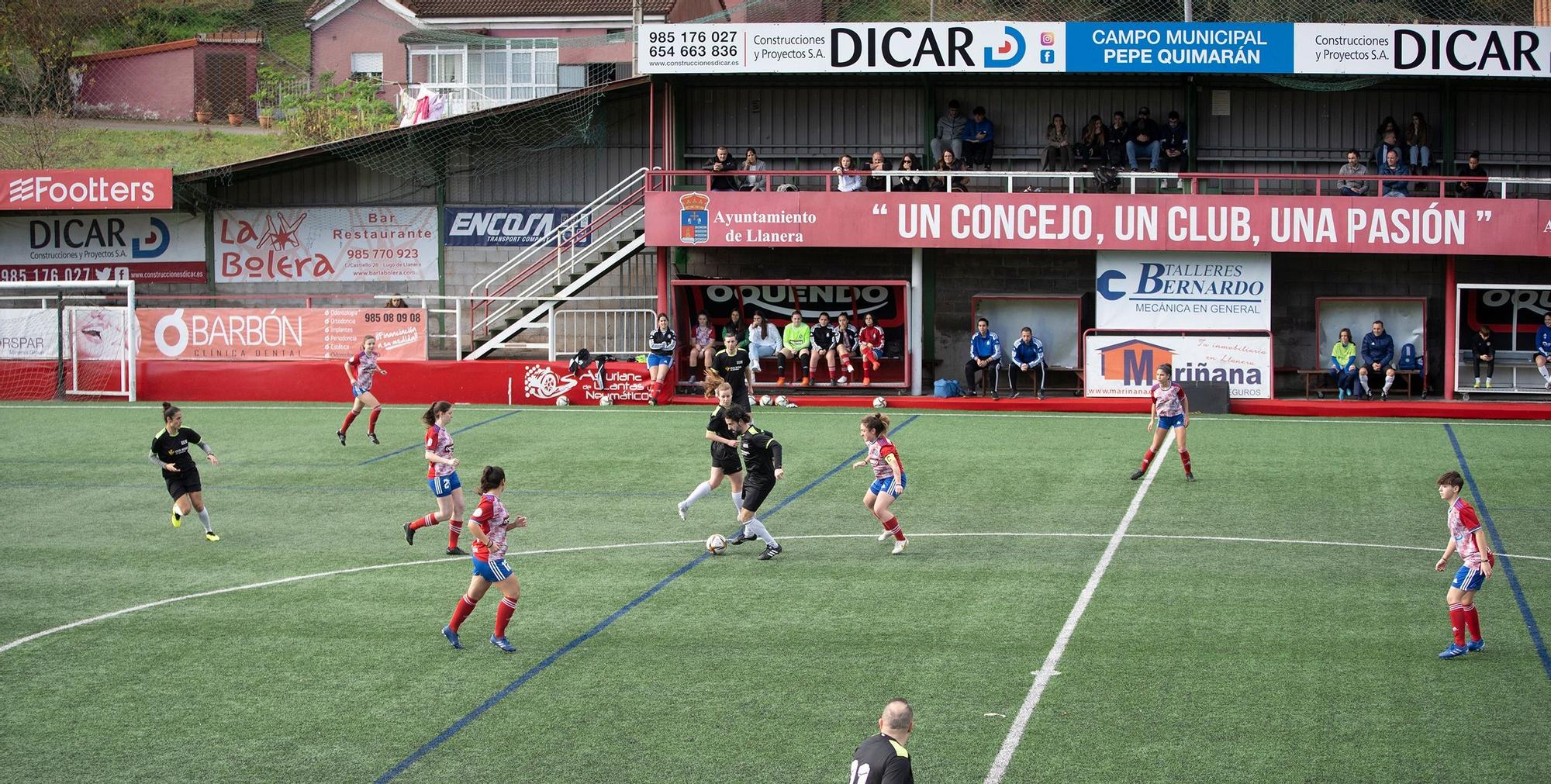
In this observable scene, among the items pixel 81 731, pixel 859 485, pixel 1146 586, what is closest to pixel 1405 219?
pixel 859 485

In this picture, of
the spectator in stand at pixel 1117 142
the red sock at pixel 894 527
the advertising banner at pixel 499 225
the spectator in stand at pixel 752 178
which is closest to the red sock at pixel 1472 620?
the red sock at pixel 894 527

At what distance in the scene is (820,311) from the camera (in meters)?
33.7

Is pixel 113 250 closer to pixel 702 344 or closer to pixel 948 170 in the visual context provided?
pixel 702 344

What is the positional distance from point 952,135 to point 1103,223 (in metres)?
4.89

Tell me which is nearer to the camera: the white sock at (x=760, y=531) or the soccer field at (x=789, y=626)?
the soccer field at (x=789, y=626)

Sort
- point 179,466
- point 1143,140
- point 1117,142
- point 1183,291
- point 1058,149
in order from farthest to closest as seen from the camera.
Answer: point 1143,140, point 1117,142, point 1058,149, point 1183,291, point 179,466

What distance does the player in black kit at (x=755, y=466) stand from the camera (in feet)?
52.9

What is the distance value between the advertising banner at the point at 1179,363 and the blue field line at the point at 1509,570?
6211 mm

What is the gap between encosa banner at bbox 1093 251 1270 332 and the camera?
102 feet

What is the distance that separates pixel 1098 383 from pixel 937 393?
3357 millimetres

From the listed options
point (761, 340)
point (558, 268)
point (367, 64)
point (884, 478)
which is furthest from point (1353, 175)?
point (367, 64)

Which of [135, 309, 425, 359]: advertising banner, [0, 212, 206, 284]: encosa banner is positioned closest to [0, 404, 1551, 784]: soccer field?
[135, 309, 425, 359]: advertising banner

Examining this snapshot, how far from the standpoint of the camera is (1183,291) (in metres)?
31.3

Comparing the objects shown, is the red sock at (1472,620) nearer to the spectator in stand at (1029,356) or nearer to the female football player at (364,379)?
the female football player at (364,379)
